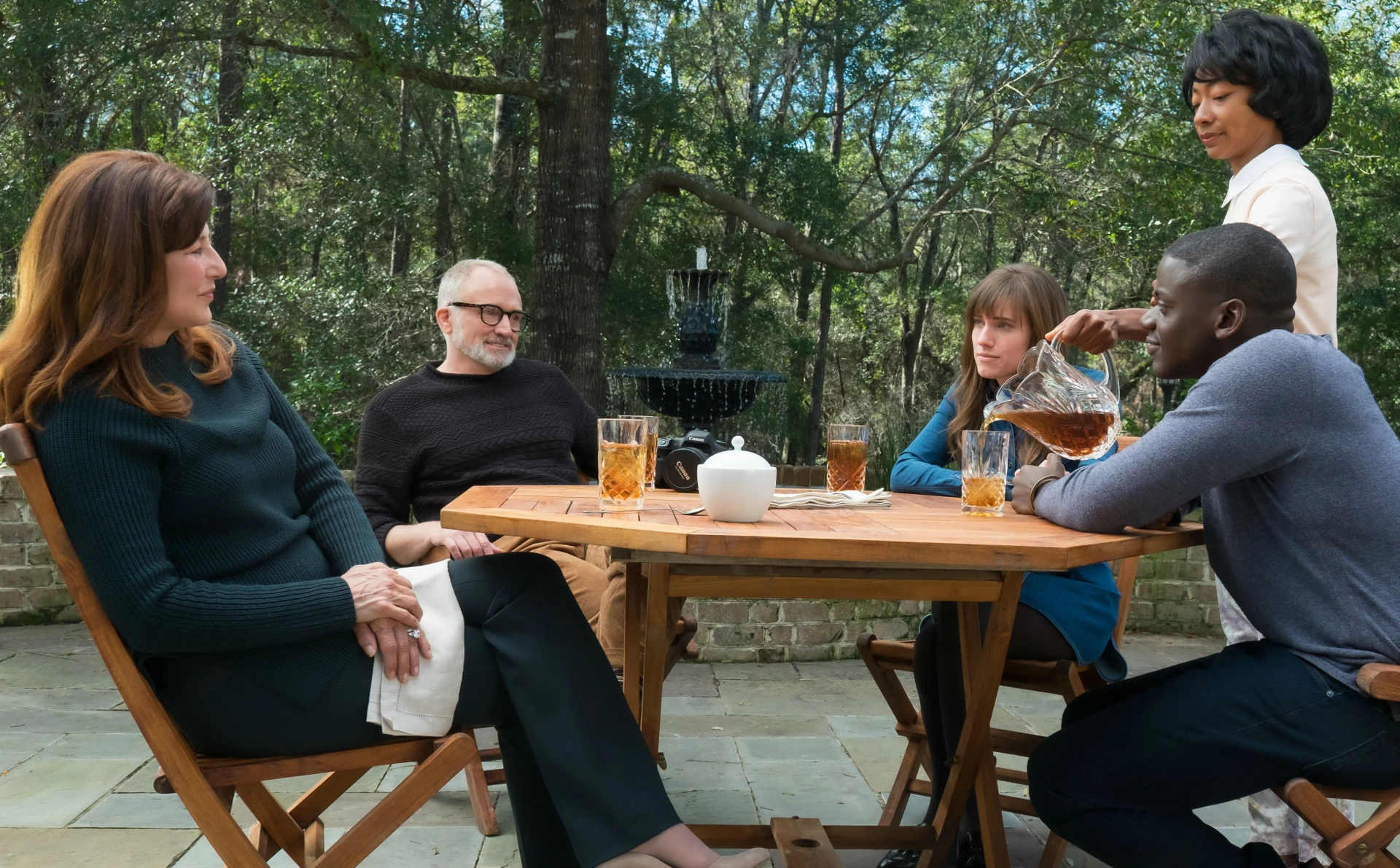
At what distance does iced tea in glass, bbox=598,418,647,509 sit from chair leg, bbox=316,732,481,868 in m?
0.44

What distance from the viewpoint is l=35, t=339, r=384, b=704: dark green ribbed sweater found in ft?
5.06

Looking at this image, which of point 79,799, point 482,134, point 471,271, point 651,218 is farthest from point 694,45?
point 79,799

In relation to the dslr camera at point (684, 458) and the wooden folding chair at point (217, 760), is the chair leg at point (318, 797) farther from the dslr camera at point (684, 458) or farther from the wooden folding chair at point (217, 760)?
the dslr camera at point (684, 458)

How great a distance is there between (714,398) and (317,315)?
18.3 feet

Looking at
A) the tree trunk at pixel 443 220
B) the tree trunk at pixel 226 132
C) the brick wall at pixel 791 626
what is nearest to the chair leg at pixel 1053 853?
the brick wall at pixel 791 626

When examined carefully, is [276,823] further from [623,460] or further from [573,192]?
[573,192]

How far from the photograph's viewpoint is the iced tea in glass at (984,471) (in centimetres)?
199

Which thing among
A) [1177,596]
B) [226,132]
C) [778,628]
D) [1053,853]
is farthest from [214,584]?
[226,132]

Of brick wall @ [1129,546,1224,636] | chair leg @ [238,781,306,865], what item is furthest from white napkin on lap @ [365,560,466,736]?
brick wall @ [1129,546,1224,636]

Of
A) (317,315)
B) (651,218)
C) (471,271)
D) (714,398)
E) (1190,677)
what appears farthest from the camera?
(651,218)

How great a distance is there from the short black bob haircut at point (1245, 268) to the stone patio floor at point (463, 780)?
138 centimetres

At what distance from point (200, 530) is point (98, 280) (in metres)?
0.39

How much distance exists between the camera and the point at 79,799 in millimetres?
2793

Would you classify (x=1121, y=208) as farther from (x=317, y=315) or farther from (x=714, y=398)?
(x=317, y=315)
